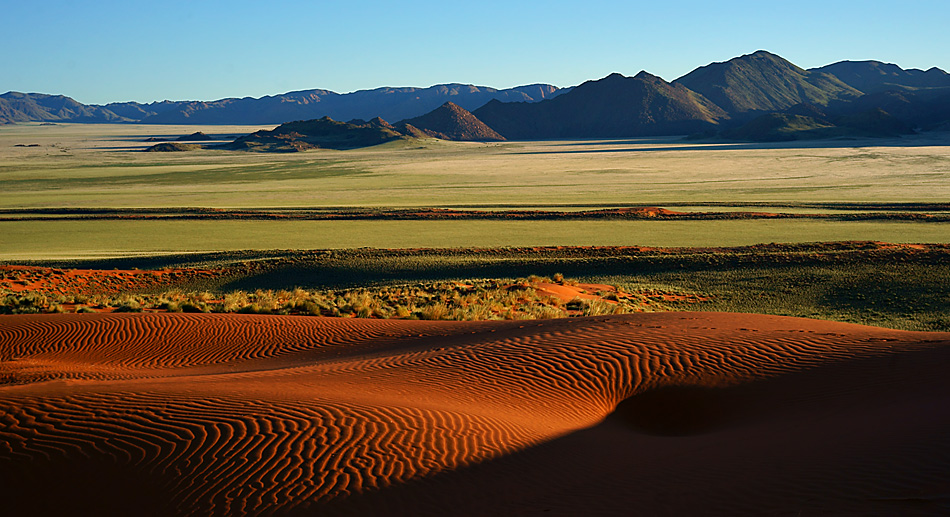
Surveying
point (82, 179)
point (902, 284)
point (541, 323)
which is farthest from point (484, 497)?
point (82, 179)

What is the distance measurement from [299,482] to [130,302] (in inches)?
523

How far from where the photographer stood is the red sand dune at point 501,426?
18.5 feet

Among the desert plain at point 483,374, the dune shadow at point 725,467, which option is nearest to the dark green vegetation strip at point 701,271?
the desert plain at point 483,374

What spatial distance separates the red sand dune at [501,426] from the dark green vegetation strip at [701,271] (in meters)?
7.38

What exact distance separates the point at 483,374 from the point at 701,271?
52.4 feet

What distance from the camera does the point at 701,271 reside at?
24094 mm

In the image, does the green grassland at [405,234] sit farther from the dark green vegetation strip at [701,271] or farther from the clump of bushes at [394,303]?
the clump of bushes at [394,303]

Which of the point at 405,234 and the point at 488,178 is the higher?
the point at 488,178

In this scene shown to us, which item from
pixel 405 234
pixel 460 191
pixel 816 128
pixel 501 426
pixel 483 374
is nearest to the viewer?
pixel 501 426

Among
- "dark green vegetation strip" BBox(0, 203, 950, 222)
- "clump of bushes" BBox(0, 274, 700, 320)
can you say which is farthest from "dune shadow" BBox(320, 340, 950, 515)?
"dark green vegetation strip" BBox(0, 203, 950, 222)

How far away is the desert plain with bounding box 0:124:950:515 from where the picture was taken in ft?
19.0

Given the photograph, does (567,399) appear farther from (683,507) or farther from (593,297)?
(593,297)

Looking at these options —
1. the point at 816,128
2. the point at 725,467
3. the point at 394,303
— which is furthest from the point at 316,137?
the point at 725,467

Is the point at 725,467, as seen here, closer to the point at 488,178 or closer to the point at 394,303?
the point at 394,303
